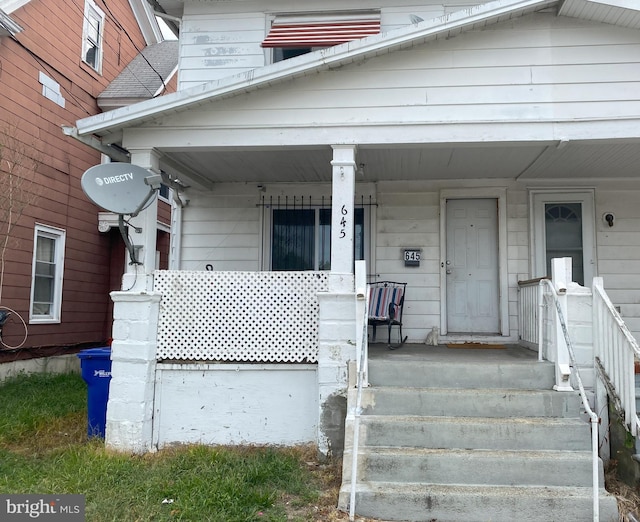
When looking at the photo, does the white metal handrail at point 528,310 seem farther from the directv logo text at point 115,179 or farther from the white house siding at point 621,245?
the directv logo text at point 115,179

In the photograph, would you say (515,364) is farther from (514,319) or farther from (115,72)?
(115,72)

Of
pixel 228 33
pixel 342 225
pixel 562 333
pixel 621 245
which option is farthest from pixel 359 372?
pixel 228 33

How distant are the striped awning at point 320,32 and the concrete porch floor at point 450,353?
12.7 feet

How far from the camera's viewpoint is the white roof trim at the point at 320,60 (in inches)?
188

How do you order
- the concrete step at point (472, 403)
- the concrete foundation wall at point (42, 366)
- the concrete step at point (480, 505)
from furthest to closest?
the concrete foundation wall at point (42, 366) < the concrete step at point (472, 403) < the concrete step at point (480, 505)

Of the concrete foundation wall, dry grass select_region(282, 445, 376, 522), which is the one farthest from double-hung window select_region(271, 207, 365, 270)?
the concrete foundation wall

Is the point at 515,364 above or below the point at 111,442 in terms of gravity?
above

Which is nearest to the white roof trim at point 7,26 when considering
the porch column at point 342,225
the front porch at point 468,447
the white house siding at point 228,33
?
the white house siding at point 228,33

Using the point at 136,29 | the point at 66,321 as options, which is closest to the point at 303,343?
the point at 66,321

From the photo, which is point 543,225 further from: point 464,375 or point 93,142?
point 93,142

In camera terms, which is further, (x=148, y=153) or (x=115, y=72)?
(x=115, y=72)

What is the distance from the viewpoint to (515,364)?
4.50 m

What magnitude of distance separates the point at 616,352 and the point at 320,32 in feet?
16.5

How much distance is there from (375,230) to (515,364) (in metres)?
2.86
